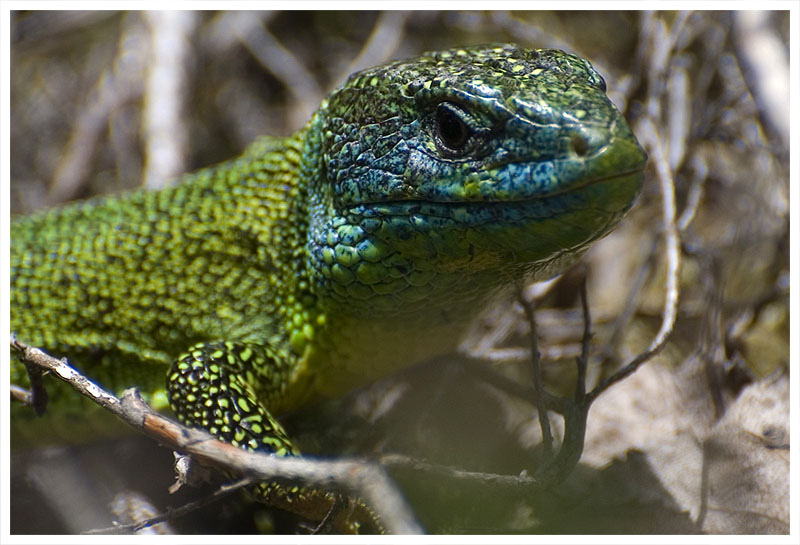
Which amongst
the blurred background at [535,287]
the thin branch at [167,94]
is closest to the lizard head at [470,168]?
the blurred background at [535,287]

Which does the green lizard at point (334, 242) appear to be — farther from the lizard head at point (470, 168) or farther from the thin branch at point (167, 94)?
the thin branch at point (167, 94)

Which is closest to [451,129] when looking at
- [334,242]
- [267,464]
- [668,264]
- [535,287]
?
[334,242]

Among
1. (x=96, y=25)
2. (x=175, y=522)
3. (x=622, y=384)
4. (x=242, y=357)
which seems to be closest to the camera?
(x=242, y=357)

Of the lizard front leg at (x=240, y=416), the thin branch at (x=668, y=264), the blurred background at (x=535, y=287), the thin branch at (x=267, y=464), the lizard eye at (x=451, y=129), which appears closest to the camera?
the thin branch at (x=267, y=464)

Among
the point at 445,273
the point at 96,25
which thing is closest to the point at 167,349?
the point at 445,273

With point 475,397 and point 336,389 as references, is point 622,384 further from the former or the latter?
point 336,389

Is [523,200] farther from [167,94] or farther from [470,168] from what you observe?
[167,94]
